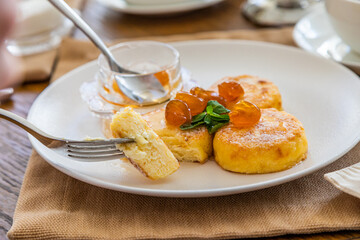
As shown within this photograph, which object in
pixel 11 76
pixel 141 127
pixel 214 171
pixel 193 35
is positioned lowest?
pixel 193 35

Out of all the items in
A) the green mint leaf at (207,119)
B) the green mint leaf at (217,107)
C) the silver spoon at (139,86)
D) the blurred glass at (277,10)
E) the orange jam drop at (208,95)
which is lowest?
the blurred glass at (277,10)

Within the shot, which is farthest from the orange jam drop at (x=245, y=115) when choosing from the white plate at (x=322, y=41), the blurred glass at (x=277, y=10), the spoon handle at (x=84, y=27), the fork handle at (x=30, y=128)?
the blurred glass at (x=277, y=10)

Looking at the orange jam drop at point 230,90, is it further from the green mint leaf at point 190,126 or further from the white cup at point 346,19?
the white cup at point 346,19

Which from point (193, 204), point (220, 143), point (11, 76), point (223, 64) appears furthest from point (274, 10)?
point (11, 76)

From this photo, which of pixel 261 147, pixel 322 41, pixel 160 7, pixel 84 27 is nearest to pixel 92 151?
pixel 261 147

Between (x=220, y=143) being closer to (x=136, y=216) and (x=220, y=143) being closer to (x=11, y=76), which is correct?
(x=136, y=216)

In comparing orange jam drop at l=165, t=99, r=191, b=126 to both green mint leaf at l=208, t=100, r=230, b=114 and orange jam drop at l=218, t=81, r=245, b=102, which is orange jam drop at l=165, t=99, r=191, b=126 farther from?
orange jam drop at l=218, t=81, r=245, b=102
